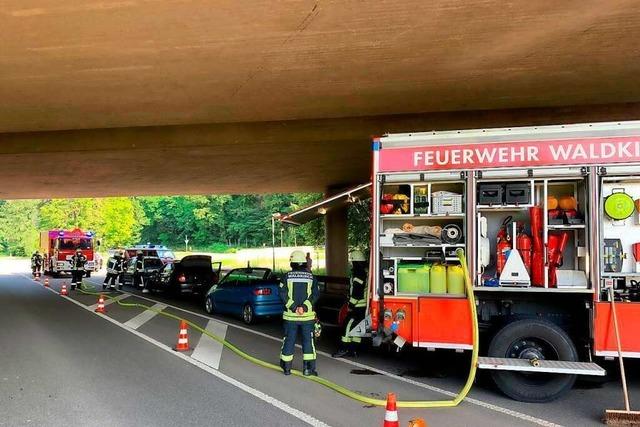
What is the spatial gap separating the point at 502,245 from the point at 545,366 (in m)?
1.49

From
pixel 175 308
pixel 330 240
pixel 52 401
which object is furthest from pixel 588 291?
pixel 330 240

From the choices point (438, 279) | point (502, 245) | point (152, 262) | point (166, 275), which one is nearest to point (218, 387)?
point (438, 279)

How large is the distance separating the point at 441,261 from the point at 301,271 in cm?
189

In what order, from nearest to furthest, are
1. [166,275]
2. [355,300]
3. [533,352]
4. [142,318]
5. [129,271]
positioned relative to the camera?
[533,352] < [355,300] < [142,318] < [166,275] < [129,271]

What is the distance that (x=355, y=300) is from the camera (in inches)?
321

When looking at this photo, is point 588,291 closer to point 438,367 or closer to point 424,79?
point 438,367

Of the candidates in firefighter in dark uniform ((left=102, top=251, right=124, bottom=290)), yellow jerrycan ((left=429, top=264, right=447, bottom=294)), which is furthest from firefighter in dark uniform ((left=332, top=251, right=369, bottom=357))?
firefighter in dark uniform ((left=102, top=251, right=124, bottom=290))

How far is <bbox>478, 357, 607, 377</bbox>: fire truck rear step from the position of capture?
19.1ft

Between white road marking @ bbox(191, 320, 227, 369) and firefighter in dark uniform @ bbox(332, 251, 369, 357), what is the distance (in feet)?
6.13

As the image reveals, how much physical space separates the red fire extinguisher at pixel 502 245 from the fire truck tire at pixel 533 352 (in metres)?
0.71

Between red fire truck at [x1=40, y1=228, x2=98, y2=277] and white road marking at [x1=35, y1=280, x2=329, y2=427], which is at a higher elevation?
red fire truck at [x1=40, y1=228, x2=98, y2=277]

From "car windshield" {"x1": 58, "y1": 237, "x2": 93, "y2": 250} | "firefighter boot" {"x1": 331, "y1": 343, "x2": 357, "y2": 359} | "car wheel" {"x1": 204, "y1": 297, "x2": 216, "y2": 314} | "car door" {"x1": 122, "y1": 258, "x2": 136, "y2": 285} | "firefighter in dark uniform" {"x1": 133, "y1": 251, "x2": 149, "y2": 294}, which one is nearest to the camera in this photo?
"firefighter boot" {"x1": 331, "y1": 343, "x2": 357, "y2": 359}

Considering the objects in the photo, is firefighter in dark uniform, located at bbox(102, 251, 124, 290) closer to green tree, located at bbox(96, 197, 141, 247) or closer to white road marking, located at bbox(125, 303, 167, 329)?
white road marking, located at bbox(125, 303, 167, 329)

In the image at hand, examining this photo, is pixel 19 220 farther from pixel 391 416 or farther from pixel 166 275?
pixel 391 416
